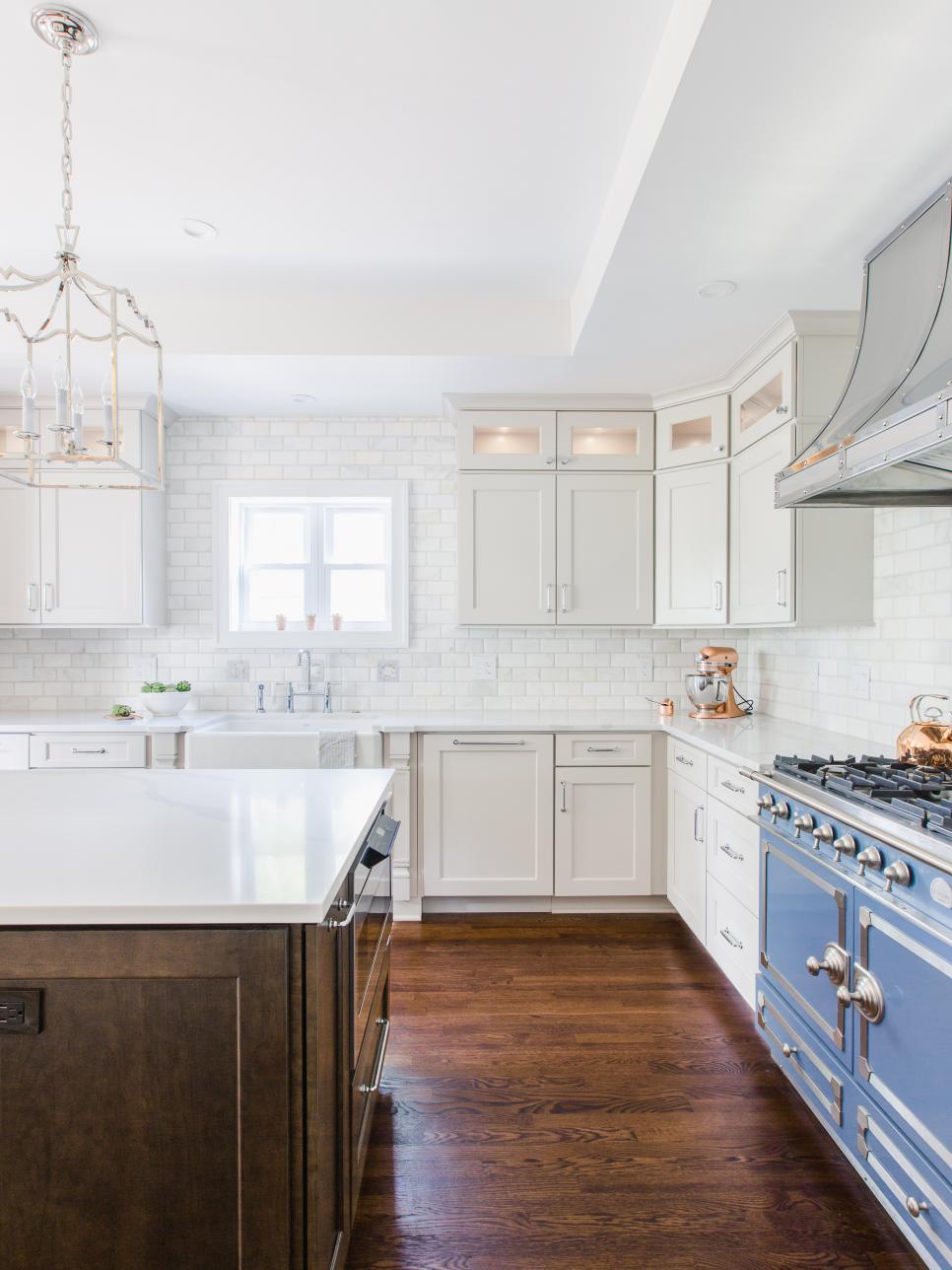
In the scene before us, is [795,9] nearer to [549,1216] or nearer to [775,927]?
[775,927]

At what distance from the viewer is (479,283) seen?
3117 millimetres

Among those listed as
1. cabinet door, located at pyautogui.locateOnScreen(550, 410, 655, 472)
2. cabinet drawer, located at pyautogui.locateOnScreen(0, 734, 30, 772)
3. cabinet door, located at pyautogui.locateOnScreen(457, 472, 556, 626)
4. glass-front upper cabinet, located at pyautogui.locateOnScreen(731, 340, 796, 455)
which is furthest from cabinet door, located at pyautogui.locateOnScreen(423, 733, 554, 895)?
cabinet drawer, located at pyautogui.locateOnScreen(0, 734, 30, 772)

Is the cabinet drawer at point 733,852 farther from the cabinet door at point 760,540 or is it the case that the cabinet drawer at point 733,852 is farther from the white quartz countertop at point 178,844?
the white quartz countertop at point 178,844

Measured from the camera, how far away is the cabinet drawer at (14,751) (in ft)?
11.4

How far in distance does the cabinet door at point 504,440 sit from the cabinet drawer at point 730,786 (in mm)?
1776

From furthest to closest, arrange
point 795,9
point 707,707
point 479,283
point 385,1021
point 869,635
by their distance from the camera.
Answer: point 707,707 < point 479,283 < point 869,635 < point 385,1021 < point 795,9

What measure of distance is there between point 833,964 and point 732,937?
3.00ft

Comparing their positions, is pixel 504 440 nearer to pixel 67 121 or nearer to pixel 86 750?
pixel 67 121

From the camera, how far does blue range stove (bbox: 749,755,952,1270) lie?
4.80 feet

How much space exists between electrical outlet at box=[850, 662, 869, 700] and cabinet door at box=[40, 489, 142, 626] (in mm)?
3445

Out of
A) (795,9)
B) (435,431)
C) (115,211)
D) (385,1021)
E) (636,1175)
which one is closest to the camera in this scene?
(795,9)

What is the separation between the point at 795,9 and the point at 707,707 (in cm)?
282

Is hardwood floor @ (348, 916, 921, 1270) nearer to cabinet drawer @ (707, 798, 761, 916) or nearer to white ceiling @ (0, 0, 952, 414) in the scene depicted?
cabinet drawer @ (707, 798, 761, 916)

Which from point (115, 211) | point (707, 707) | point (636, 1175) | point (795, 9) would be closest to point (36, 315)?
point (115, 211)
